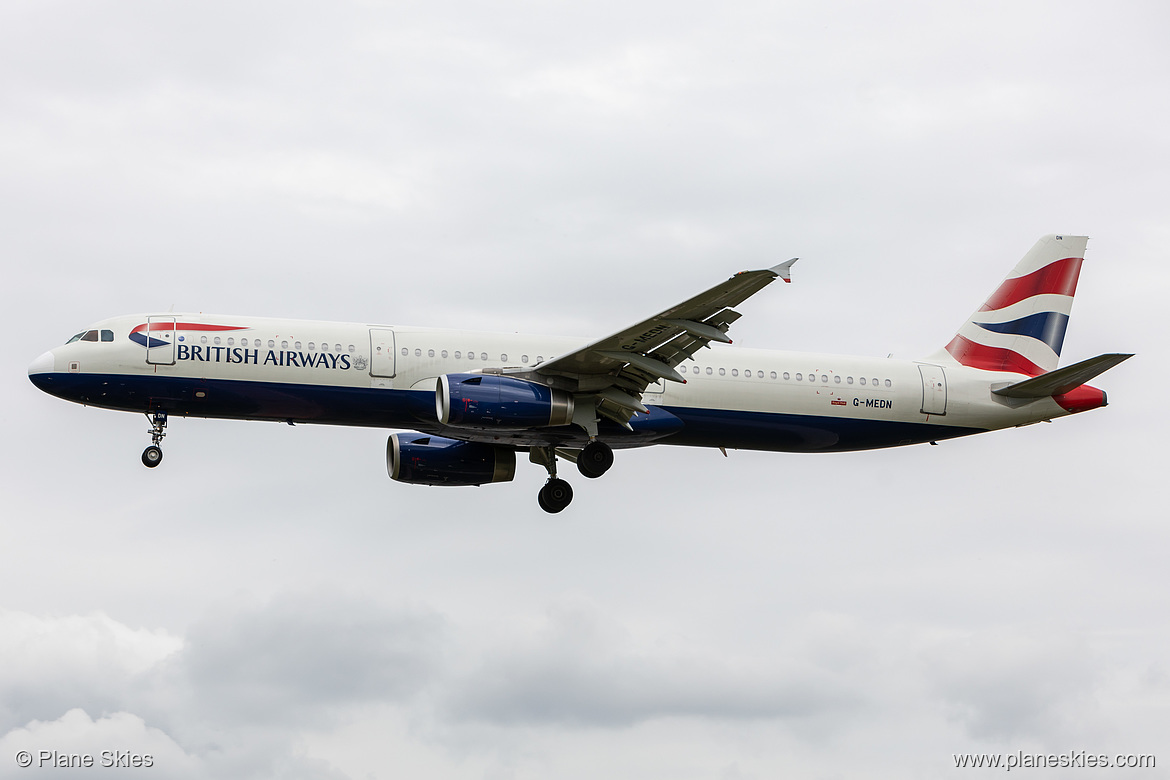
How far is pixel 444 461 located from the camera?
37.1 m

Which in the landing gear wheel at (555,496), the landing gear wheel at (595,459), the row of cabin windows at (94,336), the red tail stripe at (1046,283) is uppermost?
the red tail stripe at (1046,283)

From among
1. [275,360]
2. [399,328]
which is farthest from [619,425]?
[275,360]

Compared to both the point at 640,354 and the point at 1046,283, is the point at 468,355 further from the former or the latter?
the point at 1046,283

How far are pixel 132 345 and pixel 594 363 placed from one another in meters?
11.4

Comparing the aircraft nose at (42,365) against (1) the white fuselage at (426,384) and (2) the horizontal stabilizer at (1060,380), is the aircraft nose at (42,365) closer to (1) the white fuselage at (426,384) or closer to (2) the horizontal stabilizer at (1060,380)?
(1) the white fuselage at (426,384)

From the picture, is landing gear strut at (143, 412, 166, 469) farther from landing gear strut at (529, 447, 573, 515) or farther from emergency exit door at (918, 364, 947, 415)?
emergency exit door at (918, 364, 947, 415)

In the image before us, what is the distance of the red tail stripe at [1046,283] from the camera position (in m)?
39.3

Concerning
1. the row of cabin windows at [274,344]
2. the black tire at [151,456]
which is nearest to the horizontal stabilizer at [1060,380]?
the row of cabin windows at [274,344]

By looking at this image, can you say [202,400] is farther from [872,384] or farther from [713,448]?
[872,384]

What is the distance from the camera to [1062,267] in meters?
39.6

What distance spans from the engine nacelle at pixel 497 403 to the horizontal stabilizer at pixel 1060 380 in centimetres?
1325

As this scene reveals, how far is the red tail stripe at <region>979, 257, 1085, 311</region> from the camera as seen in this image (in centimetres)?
3934

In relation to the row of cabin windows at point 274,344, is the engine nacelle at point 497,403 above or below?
below

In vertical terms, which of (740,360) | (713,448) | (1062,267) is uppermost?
(1062,267)
